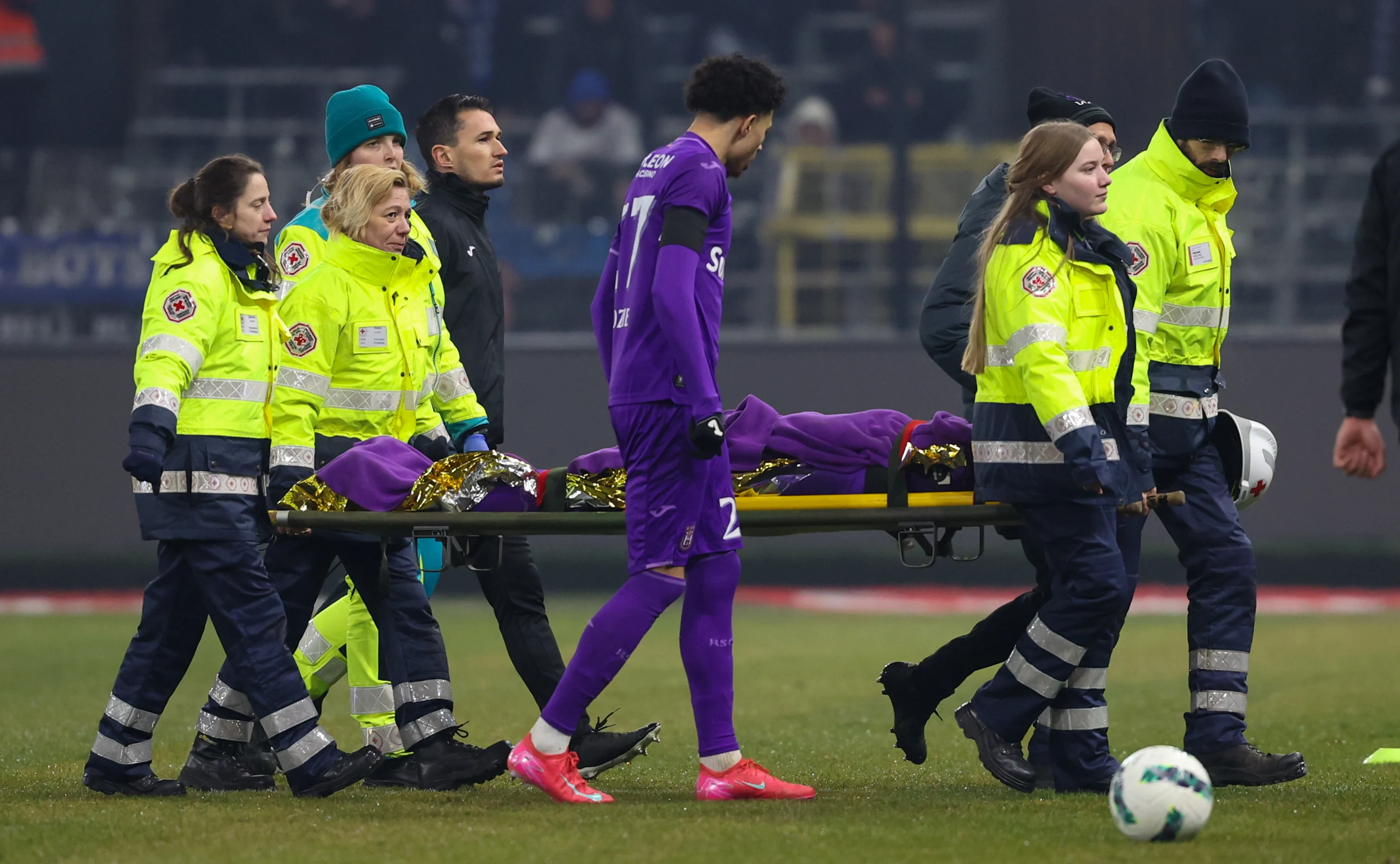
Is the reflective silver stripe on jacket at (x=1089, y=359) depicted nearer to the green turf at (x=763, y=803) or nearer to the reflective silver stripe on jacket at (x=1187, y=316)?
the reflective silver stripe on jacket at (x=1187, y=316)

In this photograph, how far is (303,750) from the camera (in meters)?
5.21

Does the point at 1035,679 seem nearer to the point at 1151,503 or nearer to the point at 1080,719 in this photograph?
the point at 1080,719

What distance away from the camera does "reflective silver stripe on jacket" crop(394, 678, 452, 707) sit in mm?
5582

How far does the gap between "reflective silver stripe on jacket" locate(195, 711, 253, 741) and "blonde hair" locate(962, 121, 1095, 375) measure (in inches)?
95.1

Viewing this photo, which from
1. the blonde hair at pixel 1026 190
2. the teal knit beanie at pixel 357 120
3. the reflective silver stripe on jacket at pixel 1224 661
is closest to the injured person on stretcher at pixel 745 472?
the blonde hair at pixel 1026 190

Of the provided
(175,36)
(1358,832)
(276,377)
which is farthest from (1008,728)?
(175,36)

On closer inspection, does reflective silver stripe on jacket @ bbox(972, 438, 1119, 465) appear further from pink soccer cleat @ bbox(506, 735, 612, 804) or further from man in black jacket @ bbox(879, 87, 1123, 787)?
pink soccer cleat @ bbox(506, 735, 612, 804)

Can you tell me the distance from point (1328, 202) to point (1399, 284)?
10381 millimetres

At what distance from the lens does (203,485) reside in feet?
17.4

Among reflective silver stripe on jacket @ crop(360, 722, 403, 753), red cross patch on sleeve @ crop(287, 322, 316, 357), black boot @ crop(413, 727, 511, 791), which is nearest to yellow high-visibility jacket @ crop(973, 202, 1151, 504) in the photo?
black boot @ crop(413, 727, 511, 791)

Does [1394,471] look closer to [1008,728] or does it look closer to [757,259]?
[757,259]

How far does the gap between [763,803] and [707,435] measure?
98 centimetres

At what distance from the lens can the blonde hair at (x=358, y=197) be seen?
559 centimetres

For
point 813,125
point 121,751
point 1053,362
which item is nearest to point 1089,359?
point 1053,362
